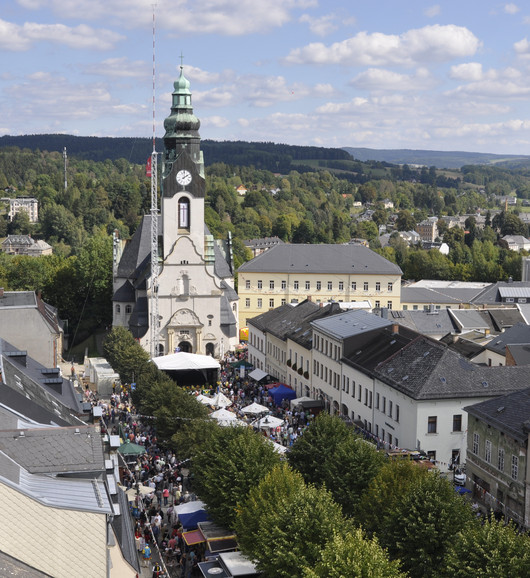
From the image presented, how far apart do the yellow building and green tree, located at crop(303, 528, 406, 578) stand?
278 ft

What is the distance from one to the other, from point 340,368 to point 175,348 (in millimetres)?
28964

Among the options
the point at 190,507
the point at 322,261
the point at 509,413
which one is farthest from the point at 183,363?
the point at 322,261

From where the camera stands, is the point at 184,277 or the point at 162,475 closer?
the point at 162,475

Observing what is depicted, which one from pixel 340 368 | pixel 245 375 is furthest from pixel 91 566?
pixel 245 375

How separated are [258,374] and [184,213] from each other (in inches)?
755

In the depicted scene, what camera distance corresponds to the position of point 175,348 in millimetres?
86750

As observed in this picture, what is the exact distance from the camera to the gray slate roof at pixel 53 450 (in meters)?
25.0

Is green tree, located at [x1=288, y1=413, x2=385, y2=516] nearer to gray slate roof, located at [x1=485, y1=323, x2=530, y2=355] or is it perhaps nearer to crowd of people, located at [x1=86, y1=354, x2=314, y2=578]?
crowd of people, located at [x1=86, y1=354, x2=314, y2=578]

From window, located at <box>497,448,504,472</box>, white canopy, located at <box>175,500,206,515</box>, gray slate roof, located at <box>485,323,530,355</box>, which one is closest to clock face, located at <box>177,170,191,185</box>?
gray slate roof, located at <box>485,323,530,355</box>

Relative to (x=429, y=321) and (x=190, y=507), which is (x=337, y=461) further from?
(x=429, y=321)

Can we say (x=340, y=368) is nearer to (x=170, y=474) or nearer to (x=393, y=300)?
(x=170, y=474)

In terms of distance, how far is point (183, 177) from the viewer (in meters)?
87.1

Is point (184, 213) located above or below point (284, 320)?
above

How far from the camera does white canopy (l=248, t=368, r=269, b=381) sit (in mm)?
74688
